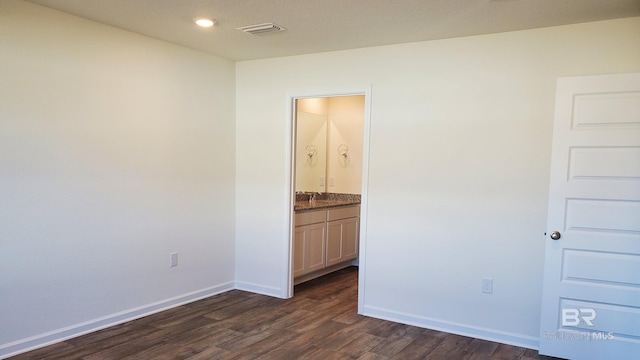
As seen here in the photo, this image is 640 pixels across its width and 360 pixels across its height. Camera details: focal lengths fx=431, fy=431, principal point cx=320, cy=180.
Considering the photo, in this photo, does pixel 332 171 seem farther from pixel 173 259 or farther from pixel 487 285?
pixel 487 285

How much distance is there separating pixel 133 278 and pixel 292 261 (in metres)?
1.52

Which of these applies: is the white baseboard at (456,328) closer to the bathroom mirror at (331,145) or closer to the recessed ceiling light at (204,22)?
the bathroom mirror at (331,145)

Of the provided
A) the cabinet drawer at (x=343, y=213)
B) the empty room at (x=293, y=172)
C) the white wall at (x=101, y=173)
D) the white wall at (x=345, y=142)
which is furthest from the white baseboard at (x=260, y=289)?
the white wall at (x=345, y=142)

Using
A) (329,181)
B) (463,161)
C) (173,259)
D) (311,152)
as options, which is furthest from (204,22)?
(329,181)

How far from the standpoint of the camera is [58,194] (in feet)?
10.4

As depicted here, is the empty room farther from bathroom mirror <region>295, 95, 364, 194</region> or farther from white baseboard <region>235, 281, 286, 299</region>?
bathroom mirror <region>295, 95, 364, 194</region>

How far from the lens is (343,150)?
6.00 m

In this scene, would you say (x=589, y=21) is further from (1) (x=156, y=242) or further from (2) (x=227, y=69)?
(1) (x=156, y=242)

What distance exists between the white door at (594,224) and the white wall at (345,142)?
304 centimetres

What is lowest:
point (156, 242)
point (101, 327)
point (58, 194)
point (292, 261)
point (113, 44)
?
point (101, 327)

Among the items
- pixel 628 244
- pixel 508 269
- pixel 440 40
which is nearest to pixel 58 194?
pixel 440 40

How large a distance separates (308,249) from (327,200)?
113 centimetres

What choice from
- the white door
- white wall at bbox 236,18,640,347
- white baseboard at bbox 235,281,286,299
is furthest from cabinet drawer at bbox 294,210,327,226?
the white door

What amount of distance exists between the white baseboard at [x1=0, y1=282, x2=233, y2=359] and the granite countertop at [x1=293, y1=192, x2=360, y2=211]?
1.47 metres
